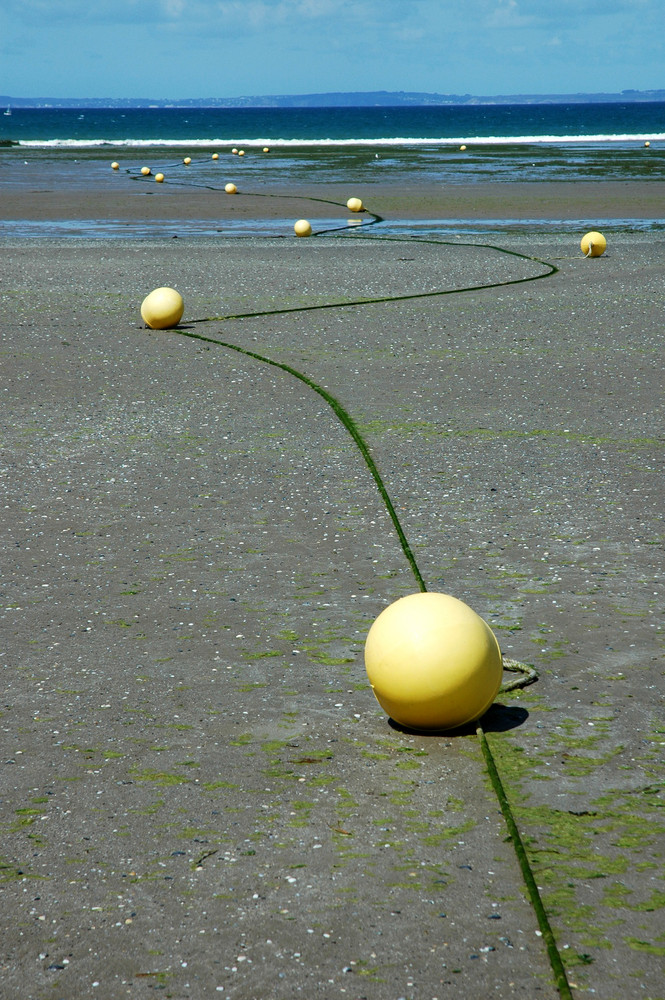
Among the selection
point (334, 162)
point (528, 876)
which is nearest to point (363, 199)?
point (334, 162)

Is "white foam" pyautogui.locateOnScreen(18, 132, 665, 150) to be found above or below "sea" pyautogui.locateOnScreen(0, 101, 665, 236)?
above

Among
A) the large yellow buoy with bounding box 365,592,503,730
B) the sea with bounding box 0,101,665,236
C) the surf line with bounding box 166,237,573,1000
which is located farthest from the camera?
the sea with bounding box 0,101,665,236

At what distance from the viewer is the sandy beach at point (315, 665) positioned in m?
3.24

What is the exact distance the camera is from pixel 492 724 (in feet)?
14.8

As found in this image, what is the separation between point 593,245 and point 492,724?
48.9 ft

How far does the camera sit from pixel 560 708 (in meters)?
4.57

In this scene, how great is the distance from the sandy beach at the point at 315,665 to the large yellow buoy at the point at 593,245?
6.66 metres

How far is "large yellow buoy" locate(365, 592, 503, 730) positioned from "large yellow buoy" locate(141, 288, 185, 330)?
331 inches

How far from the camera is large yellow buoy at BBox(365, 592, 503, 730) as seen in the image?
4.23 m

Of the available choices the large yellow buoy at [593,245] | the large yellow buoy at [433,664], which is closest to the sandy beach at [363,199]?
the large yellow buoy at [593,245]

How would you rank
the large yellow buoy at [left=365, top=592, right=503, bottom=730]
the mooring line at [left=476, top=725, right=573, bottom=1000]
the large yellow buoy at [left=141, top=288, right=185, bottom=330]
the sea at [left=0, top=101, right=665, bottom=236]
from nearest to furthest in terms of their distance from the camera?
the mooring line at [left=476, top=725, right=573, bottom=1000], the large yellow buoy at [left=365, top=592, right=503, bottom=730], the large yellow buoy at [left=141, top=288, right=185, bottom=330], the sea at [left=0, top=101, right=665, bottom=236]

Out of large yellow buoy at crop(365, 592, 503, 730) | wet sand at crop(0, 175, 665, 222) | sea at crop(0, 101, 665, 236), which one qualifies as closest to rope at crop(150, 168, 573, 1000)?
large yellow buoy at crop(365, 592, 503, 730)

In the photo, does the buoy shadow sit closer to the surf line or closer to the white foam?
the surf line

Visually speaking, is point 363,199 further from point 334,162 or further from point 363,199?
point 334,162
